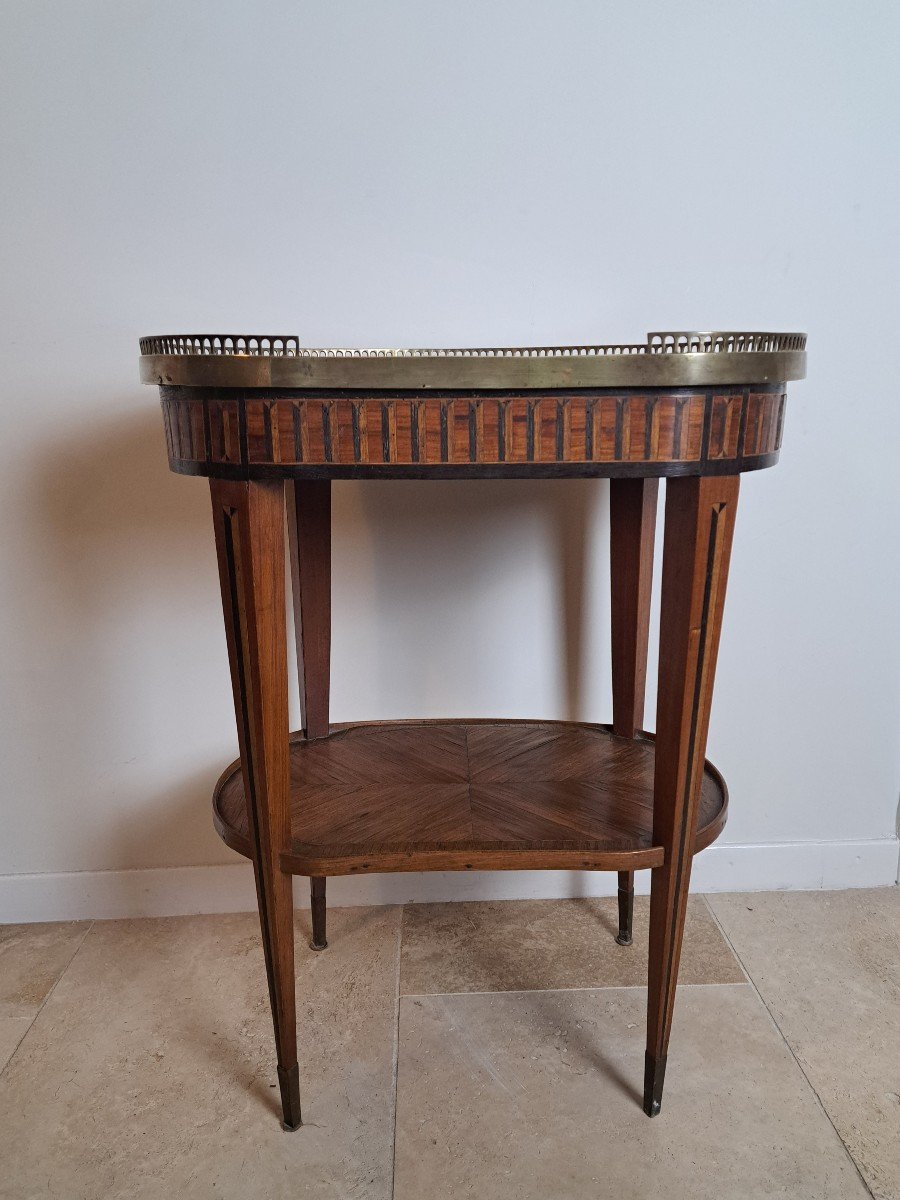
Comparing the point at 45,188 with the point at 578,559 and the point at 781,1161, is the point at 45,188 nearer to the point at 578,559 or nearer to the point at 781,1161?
the point at 578,559

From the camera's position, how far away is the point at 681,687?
106 cm

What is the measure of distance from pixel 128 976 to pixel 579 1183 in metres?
0.82

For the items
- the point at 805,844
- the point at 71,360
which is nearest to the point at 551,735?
the point at 805,844

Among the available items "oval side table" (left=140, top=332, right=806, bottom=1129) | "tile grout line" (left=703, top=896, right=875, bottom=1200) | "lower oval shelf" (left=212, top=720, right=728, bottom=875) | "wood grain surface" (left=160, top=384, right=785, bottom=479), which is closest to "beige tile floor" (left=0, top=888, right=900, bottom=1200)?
"tile grout line" (left=703, top=896, right=875, bottom=1200)

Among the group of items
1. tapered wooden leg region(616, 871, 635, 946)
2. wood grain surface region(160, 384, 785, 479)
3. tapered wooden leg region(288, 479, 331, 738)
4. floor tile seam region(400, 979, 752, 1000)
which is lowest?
floor tile seam region(400, 979, 752, 1000)

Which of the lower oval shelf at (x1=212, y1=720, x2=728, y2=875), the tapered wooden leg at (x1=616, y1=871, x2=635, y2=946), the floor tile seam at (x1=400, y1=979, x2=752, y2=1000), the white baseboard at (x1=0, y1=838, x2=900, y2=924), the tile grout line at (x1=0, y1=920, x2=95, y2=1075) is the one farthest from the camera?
the white baseboard at (x1=0, y1=838, x2=900, y2=924)

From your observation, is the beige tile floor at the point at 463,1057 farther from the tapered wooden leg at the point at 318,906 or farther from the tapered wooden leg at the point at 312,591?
the tapered wooden leg at the point at 312,591

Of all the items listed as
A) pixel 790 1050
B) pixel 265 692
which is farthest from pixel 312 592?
pixel 790 1050

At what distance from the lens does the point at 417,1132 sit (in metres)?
1.18

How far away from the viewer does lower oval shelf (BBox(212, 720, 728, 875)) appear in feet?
3.62

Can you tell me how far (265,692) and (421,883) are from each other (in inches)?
30.9

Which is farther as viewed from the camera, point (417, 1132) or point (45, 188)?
point (45, 188)

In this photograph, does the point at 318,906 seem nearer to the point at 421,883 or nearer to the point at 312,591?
the point at 421,883

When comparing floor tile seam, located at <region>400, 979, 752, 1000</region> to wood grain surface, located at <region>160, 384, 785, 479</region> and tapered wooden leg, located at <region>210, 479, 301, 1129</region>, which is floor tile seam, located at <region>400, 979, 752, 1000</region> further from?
wood grain surface, located at <region>160, 384, 785, 479</region>
